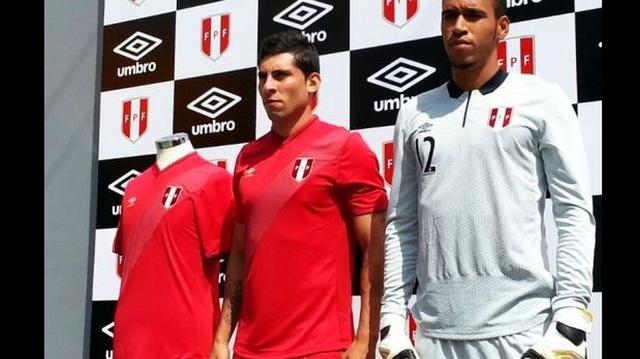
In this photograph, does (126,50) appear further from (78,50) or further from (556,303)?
(556,303)

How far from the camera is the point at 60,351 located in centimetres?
316

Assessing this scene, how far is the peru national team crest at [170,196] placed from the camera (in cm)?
241

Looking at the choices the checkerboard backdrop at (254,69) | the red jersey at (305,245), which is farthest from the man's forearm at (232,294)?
the checkerboard backdrop at (254,69)

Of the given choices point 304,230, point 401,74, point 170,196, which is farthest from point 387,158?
point 170,196

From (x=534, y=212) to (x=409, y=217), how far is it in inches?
11.3

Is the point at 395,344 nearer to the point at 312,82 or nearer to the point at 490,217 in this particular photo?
the point at 490,217

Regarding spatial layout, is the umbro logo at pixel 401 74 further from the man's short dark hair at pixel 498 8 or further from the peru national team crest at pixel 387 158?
the man's short dark hair at pixel 498 8

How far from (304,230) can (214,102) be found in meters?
0.95

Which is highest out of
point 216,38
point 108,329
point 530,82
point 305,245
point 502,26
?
point 216,38

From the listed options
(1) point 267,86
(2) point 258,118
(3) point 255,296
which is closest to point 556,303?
(3) point 255,296

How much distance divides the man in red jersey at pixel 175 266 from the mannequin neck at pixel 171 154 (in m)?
0.05

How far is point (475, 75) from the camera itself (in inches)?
66.9

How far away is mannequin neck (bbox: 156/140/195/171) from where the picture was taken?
2521 mm

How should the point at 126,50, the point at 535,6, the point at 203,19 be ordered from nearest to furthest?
the point at 535,6 < the point at 203,19 < the point at 126,50
